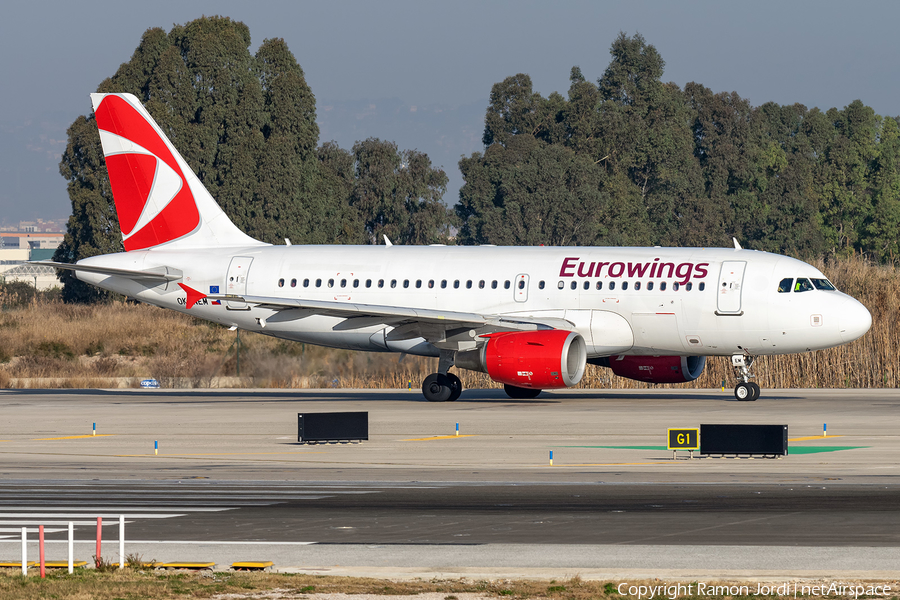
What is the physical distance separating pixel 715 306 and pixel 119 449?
645 inches

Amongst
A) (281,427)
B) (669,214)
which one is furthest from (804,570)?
(669,214)

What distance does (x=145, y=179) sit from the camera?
132 ft

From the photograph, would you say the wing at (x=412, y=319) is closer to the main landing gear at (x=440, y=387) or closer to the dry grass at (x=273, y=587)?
the main landing gear at (x=440, y=387)

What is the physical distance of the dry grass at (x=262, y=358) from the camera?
4156cm

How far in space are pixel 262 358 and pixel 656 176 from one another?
246ft

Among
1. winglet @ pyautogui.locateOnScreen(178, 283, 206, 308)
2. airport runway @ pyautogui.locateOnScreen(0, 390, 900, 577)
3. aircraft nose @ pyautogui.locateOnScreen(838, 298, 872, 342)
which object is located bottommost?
airport runway @ pyautogui.locateOnScreen(0, 390, 900, 577)

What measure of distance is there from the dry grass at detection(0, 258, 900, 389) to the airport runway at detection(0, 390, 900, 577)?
788 centimetres

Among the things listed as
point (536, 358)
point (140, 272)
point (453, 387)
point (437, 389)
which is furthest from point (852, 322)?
point (140, 272)

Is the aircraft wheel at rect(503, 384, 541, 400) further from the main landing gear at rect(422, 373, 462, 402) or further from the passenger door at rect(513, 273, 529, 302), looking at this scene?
the passenger door at rect(513, 273, 529, 302)

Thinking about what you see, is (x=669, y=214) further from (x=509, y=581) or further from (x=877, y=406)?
(x=509, y=581)

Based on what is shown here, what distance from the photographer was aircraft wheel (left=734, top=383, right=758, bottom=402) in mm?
34219

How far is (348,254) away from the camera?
3844 cm

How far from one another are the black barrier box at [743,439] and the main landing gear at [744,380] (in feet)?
37.4

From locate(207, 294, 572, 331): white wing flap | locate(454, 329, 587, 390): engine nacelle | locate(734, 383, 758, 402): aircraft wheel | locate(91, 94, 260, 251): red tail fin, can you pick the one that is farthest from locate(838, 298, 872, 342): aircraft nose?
locate(91, 94, 260, 251): red tail fin
